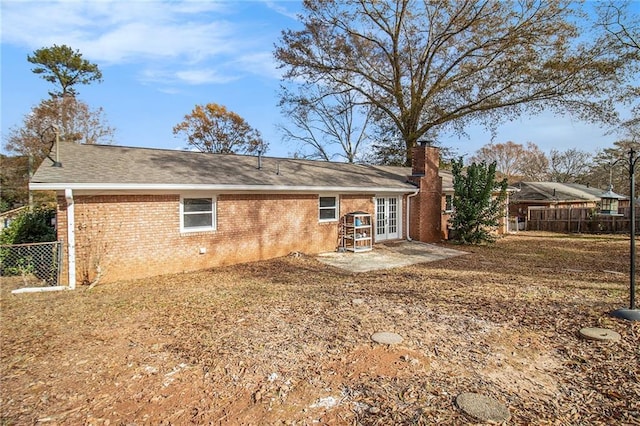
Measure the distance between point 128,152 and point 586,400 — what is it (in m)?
11.8

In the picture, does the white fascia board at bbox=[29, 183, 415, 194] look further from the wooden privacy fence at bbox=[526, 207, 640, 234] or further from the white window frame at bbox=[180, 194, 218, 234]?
the wooden privacy fence at bbox=[526, 207, 640, 234]

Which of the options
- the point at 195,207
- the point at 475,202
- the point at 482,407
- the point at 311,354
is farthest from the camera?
the point at 475,202

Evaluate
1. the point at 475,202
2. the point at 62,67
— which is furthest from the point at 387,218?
the point at 62,67

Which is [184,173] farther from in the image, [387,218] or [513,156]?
[513,156]

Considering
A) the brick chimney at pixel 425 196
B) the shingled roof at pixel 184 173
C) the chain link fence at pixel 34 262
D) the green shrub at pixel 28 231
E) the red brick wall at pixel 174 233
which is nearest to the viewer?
the chain link fence at pixel 34 262

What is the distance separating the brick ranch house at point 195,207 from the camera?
820cm

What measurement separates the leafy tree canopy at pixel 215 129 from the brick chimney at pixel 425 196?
20.5m

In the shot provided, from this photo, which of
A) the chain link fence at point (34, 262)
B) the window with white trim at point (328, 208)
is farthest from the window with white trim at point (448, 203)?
the chain link fence at point (34, 262)

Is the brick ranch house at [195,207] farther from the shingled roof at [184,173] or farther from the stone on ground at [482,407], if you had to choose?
the stone on ground at [482,407]

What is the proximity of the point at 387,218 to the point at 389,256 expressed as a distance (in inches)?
122

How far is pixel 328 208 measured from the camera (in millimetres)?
12898

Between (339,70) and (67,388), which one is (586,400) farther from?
(339,70)

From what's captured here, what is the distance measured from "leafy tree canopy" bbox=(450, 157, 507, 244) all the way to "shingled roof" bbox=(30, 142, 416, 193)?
2.01 meters

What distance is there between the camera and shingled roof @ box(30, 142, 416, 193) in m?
8.15
